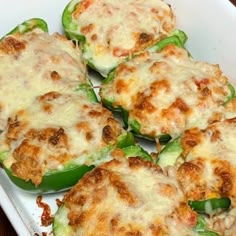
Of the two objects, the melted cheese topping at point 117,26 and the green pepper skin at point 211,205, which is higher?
the melted cheese topping at point 117,26

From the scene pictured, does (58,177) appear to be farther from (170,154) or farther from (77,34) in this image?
(77,34)

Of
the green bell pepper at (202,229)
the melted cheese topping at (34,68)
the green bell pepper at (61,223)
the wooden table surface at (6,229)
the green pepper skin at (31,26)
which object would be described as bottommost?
the wooden table surface at (6,229)

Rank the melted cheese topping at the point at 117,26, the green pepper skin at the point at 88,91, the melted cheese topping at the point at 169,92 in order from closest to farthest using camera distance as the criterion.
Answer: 1. the melted cheese topping at the point at 169,92
2. the green pepper skin at the point at 88,91
3. the melted cheese topping at the point at 117,26

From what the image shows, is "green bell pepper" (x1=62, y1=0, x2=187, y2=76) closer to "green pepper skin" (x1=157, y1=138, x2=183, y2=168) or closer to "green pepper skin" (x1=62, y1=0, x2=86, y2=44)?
"green pepper skin" (x1=62, y1=0, x2=86, y2=44)

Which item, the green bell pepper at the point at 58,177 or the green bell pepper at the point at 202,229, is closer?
the green bell pepper at the point at 202,229

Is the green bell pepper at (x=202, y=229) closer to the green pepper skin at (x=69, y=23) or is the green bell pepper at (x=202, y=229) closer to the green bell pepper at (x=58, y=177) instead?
the green bell pepper at (x=58, y=177)

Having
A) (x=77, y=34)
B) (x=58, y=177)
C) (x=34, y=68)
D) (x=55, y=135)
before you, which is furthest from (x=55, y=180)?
(x=77, y=34)

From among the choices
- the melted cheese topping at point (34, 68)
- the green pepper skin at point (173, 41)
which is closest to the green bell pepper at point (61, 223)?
the melted cheese topping at point (34, 68)
